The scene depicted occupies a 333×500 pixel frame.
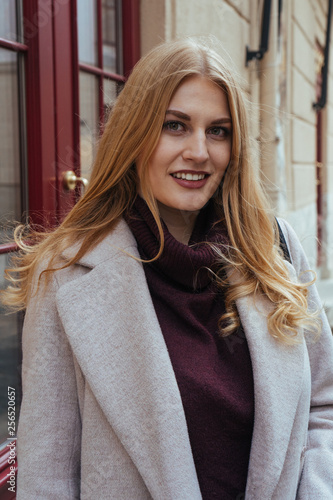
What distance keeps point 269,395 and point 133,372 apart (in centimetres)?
35

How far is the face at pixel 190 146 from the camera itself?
1424 mm

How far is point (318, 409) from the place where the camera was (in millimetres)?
1533

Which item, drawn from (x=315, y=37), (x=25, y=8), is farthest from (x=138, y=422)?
(x=315, y=37)

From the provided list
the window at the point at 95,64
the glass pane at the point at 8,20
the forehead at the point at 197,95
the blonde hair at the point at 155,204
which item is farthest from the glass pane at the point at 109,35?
the forehead at the point at 197,95

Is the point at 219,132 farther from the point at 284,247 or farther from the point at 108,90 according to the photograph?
the point at 108,90

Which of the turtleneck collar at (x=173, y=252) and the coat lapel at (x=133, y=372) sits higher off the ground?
the turtleneck collar at (x=173, y=252)

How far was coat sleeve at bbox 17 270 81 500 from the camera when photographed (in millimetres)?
1271

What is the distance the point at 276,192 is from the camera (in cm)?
427

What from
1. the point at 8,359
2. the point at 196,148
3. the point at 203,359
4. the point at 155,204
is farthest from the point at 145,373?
the point at 8,359

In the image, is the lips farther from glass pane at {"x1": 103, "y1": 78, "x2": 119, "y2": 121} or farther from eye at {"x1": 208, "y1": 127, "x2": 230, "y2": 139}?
glass pane at {"x1": 103, "y1": 78, "x2": 119, "y2": 121}

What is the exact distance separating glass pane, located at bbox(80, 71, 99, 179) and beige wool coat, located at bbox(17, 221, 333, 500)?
112cm

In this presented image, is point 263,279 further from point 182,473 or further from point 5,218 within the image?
point 5,218

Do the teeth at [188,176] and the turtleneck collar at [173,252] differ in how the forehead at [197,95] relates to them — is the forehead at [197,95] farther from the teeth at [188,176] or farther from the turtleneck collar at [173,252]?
the turtleneck collar at [173,252]

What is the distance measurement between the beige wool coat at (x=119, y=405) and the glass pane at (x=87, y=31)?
1.38 m
